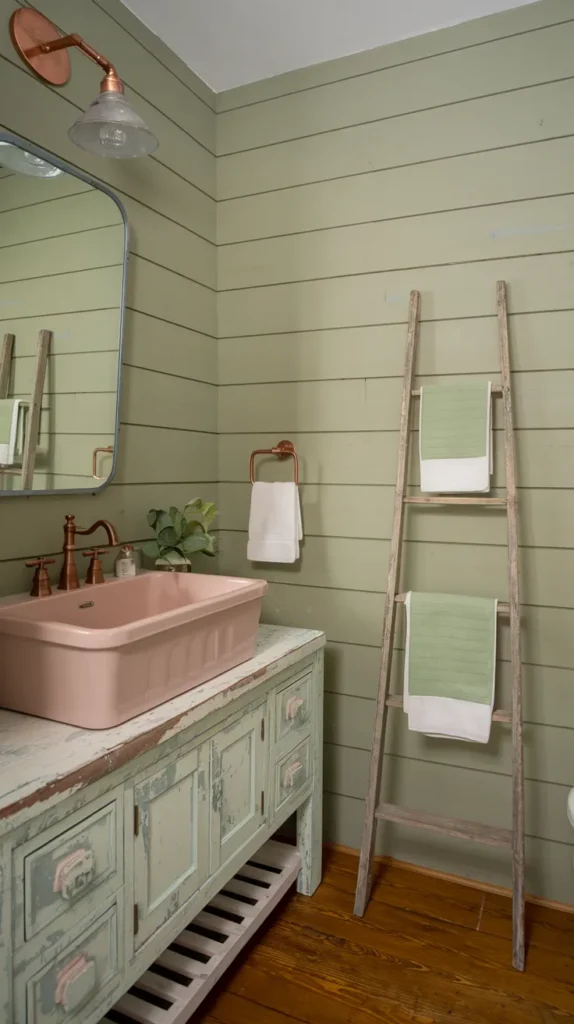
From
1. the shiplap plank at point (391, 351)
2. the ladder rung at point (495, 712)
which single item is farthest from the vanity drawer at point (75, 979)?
the shiplap plank at point (391, 351)

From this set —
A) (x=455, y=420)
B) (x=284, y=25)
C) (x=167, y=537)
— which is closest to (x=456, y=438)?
(x=455, y=420)

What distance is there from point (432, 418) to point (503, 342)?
270 mm

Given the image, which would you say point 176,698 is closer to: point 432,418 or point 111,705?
point 111,705

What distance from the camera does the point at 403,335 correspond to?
1996 mm

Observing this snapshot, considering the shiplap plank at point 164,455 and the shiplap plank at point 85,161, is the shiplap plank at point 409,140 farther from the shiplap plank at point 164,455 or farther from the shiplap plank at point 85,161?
the shiplap plank at point 164,455

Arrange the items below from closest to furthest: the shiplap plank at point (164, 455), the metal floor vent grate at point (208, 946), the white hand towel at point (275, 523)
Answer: the metal floor vent grate at point (208, 946) → the shiplap plank at point (164, 455) → the white hand towel at point (275, 523)

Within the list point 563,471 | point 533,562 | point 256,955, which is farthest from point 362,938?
point 563,471

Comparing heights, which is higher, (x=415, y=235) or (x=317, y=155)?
(x=317, y=155)

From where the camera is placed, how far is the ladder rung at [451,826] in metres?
1.75

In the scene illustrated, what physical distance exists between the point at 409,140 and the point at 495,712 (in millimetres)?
1637

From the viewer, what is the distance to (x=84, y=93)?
167cm

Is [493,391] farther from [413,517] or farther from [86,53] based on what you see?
[86,53]

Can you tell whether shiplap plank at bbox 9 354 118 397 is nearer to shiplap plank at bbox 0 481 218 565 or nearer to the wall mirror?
the wall mirror

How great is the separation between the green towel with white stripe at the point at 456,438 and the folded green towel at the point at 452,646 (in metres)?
0.32
